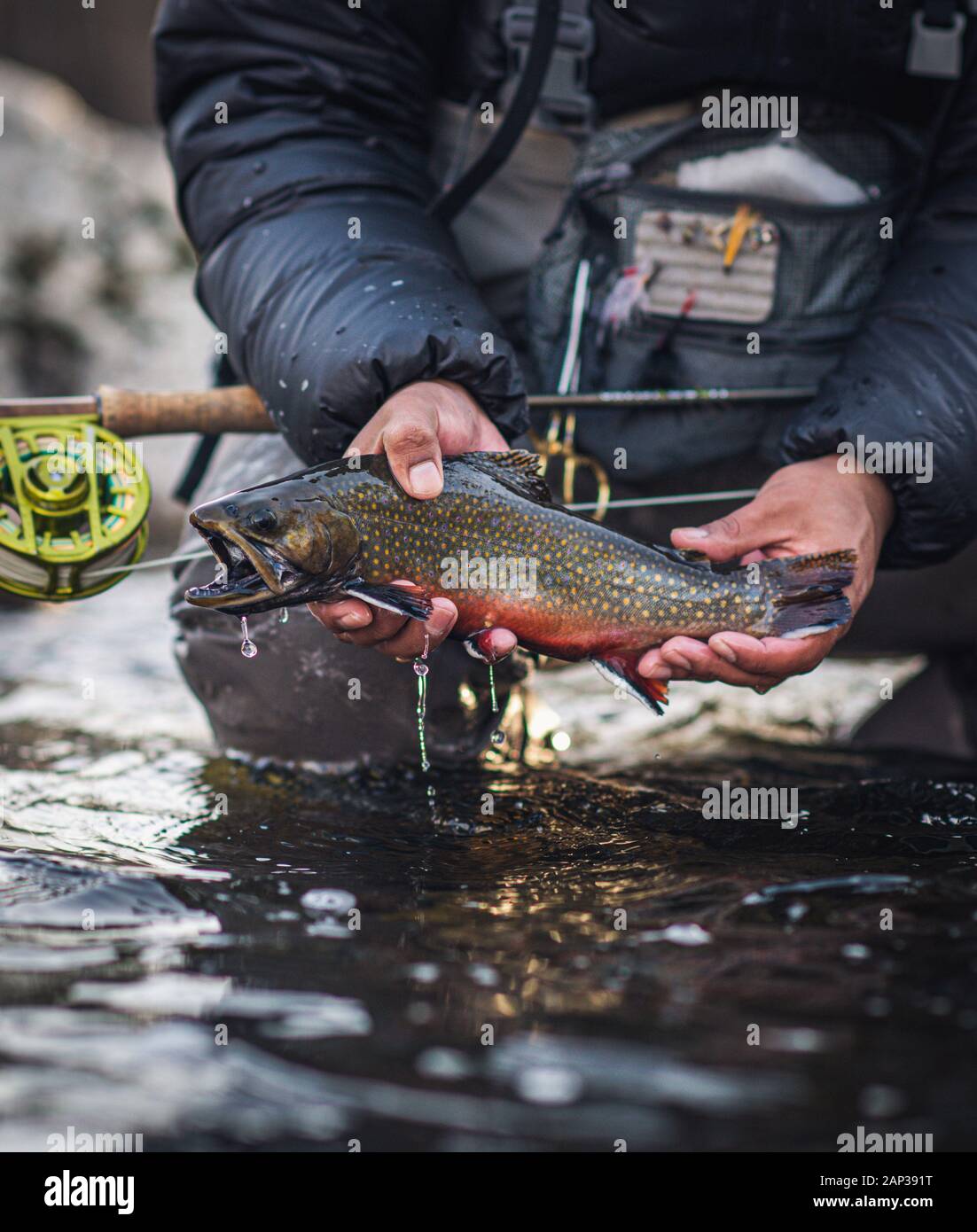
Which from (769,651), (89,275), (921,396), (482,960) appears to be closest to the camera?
(482,960)

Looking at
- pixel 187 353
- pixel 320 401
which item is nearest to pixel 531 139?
pixel 320 401

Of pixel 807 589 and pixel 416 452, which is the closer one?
pixel 416 452

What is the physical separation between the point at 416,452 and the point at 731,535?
2.50 ft

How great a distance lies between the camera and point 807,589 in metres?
2.64

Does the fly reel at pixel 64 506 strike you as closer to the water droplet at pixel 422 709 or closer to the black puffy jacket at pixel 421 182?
the black puffy jacket at pixel 421 182

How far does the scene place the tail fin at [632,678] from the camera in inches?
107

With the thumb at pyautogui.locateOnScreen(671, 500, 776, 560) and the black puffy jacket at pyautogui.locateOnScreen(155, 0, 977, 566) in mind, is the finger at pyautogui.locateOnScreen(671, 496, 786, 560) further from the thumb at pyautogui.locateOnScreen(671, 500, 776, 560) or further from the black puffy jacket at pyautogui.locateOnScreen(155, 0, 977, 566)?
the black puffy jacket at pyautogui.locateOnScreen(155, 0, 977, 566)

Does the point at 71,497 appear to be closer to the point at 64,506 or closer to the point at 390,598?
the point at 64,506

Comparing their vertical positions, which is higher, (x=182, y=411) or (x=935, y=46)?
(x=935, y=46)

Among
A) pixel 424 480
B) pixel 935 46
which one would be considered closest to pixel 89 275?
pixel 935 46

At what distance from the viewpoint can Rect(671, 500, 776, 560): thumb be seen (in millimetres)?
2684

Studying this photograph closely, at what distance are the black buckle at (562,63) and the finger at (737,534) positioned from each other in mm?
1274

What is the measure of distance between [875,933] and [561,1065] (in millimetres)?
652
